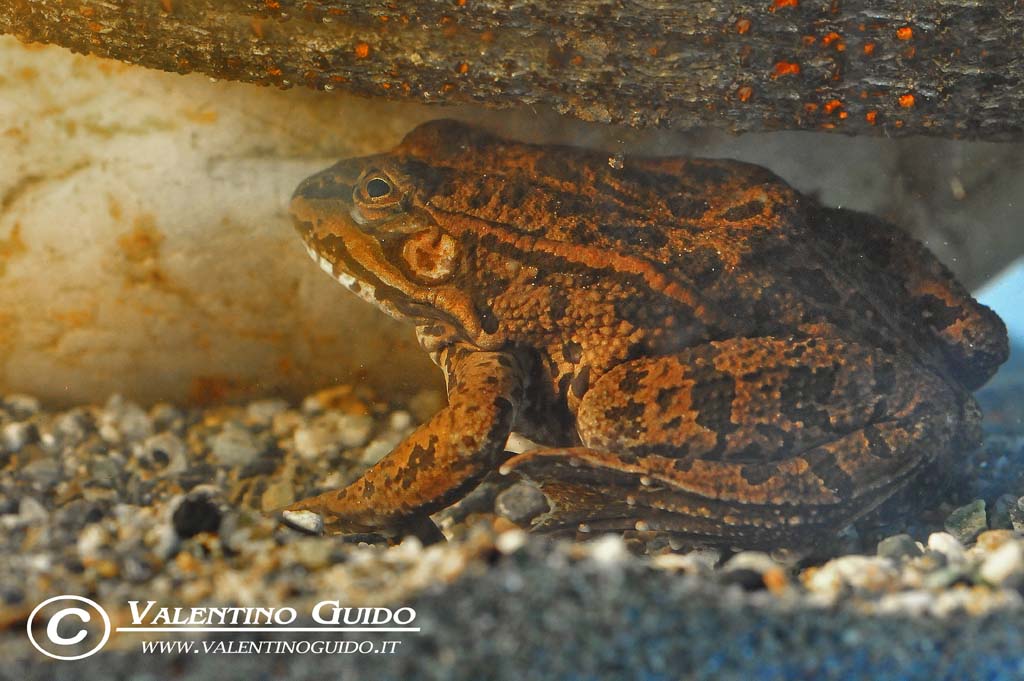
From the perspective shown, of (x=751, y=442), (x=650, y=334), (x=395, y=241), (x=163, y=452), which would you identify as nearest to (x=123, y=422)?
(x=163, y=452)

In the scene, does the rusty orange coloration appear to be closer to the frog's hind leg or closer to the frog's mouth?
the frog's hind leg

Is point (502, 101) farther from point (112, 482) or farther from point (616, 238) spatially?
point (112, 482)

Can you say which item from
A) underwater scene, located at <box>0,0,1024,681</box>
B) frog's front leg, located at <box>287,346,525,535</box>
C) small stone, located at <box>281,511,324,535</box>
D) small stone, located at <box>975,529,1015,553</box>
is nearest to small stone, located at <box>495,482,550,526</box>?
underwater scene, located at <box>0,0,1024,681</box>

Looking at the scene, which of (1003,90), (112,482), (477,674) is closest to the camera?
(477,674)

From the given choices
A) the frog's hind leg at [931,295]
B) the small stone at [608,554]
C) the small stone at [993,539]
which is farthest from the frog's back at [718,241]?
the small stone at [608,554]

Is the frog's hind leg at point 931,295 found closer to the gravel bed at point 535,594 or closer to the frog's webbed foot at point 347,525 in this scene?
the gravel bed at point 535,594

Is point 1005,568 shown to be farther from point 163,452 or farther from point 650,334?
point 163,452

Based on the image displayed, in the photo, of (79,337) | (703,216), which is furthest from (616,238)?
(79,337)

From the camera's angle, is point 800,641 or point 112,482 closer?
point 800,641
